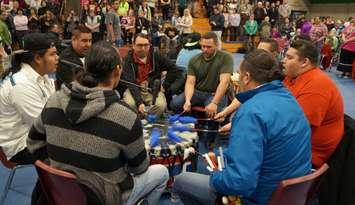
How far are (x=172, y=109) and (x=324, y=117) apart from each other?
2.12m

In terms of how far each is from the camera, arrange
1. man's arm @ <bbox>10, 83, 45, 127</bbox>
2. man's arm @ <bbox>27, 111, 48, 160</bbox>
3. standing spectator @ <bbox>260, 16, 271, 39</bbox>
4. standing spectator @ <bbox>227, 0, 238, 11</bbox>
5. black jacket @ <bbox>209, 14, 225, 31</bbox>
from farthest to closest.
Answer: standing spectator @ <bbox>227, 0, 238, 11</bbox>
black jacket @ <bbox>209, 14, 225, 31</bbox>
standing spectator @ <bbox>260, 16, 271, 39</bbox>
man's arm @ <bbox>10, 83, 45, 127</bbox>
man's arm @ <bbox>27, 111, 48, 160</bbox>

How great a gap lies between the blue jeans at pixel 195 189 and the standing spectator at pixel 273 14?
14348mm

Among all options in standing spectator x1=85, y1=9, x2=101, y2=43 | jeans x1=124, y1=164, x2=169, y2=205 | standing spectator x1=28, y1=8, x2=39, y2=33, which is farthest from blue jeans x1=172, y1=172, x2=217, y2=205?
standing spectator x1=85, y1=9, x2=101, y2=43

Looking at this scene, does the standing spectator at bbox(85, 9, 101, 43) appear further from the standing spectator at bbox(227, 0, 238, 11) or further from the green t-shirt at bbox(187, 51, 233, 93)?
the green t-shirt at bbox(187, 51, 233, 93)

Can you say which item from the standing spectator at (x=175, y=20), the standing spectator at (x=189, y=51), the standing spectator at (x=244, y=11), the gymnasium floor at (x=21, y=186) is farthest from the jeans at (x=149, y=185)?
the standing spectator at (x=244, y=11)

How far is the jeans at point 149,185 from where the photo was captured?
191 cm

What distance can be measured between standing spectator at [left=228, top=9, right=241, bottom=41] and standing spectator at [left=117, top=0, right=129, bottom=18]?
397 cm

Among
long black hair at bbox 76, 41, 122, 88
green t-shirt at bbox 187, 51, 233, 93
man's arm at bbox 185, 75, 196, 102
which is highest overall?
long black hair at bbox 76, 41, 122, 88

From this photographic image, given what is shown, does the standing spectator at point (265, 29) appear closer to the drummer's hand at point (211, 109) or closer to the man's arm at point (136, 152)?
the drummer's hand at point (211, 109)

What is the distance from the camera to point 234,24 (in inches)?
580

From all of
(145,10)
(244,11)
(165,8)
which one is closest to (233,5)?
(244,11)

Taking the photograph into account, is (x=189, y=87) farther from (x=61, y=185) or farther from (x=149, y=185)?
(x=61, y=185)

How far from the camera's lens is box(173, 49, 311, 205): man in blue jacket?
5.40 feet

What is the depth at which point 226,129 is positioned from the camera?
2.95 meters
